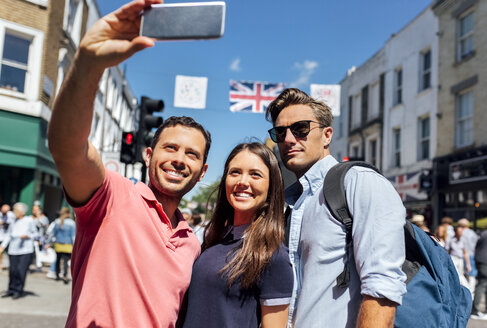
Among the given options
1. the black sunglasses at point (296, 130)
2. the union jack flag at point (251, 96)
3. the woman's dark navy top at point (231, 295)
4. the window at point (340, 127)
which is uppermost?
the window at point (340, 127)

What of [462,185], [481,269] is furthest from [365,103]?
[481,269]

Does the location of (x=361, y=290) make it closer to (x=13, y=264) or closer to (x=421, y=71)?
(x=13, y=264)

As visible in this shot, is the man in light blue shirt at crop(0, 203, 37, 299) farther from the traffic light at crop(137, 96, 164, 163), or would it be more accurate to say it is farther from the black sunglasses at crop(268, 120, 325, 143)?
the black sunglasses at crop(268, 120, 325, 143)

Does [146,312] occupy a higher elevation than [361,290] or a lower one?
lower

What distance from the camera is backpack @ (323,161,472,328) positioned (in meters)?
1.90

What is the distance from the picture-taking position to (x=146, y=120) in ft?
27.4

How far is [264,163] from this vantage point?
106 inches

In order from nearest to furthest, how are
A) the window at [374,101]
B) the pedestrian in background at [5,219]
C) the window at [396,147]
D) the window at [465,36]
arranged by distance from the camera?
the pedestrian in background at [5,219]
the window at [465,36]
the window at [396,147]
the window at [374,101]

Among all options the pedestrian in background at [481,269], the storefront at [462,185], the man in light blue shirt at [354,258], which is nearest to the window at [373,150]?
the storefront at [462,185]

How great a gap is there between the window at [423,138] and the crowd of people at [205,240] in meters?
16.0

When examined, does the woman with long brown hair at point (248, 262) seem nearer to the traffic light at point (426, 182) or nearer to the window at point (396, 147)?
the traffic light at point (426, 182)

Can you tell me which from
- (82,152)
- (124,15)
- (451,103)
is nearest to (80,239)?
(82,152)

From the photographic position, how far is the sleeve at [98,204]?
1.71 metres

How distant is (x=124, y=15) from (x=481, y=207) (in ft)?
49.1
